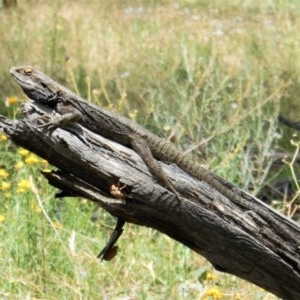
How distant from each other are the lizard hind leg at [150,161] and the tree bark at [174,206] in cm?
2

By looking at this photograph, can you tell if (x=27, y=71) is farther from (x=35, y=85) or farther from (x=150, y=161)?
(x=150, y=161)

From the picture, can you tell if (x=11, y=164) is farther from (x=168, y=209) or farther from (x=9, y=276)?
(x=168, y=209)

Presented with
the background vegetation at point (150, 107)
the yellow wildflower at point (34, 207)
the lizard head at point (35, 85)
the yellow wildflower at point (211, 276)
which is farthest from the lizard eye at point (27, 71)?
the yellow wildflower at point (211, 276)

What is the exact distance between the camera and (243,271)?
2.81 metres

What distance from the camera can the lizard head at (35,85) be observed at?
3076mm

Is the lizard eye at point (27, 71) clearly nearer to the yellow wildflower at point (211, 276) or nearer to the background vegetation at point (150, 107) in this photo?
the background vegetation at point (150, 107)

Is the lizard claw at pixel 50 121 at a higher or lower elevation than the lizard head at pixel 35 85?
higher

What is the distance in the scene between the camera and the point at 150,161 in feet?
9.43

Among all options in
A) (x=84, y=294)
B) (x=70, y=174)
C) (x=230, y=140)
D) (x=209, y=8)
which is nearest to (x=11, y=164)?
(x=230, y=140)

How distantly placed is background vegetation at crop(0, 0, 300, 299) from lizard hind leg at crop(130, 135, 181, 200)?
0.67m

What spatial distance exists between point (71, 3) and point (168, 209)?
8.99m

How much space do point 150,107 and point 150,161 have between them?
2.93 m

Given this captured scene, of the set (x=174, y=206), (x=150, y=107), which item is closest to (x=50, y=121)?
(x=174, y=206)

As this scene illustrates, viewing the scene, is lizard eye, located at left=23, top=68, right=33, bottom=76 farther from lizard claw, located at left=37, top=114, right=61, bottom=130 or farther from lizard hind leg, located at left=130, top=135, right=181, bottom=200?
lizard hind leg, located at left=130, top=135, right=181, bottom=200
